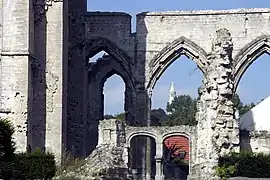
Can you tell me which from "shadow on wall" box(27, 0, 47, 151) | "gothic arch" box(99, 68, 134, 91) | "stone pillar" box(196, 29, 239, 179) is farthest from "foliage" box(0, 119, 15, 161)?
→ "gothic arch" box(99, 68, 134, 91)

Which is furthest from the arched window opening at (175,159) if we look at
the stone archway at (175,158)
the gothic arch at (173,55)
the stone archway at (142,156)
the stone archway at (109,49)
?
the stone archway at (109,49)

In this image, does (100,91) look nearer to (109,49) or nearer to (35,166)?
(109,49)

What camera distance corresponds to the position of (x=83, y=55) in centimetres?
3688

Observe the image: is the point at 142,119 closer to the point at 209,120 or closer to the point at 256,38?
the point at 256,38

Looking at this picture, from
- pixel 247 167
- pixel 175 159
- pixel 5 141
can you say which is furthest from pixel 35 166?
pixel 175 159

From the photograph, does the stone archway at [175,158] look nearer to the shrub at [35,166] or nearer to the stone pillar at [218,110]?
the stone pillar at [218,110]

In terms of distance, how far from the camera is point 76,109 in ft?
120

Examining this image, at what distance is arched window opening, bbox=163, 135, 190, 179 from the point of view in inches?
1636

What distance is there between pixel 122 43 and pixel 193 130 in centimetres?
516

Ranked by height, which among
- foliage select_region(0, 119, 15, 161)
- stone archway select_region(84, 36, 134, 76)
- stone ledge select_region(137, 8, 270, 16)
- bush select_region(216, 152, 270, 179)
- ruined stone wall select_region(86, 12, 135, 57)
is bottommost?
bush select_region(216, 152, 270, 179)

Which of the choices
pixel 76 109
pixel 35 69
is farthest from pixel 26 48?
pixel 76 109

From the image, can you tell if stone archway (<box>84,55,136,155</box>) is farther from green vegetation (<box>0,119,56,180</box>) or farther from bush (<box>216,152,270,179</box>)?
bush (<box>216,152,270,179</box>)

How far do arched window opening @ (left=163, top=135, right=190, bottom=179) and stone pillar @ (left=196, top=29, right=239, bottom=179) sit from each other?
13158 millimetres

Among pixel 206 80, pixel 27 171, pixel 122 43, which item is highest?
pixel 122 43
